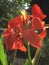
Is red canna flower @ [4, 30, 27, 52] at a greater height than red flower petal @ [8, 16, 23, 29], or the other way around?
red flower petal @ [8, 16, 23, 29]

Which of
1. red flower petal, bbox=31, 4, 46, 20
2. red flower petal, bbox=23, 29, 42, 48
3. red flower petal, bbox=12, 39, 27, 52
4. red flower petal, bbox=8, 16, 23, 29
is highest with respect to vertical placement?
red flower petal, bbox=31, 4, 46, 20

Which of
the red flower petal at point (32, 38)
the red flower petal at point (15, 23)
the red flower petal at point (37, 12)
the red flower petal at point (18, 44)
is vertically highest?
the red flower petal at point (37, 12)

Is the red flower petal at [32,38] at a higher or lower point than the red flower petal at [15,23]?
lower

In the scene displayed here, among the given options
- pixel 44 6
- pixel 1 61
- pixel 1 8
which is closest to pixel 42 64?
pixel 1 61

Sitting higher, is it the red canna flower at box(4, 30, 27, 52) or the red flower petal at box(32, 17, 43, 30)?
the red flower petal at box(32, 17, 43, 30)

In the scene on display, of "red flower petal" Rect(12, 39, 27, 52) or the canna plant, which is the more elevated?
the canna plant

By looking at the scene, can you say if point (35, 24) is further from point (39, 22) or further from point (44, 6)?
point (44, 6)

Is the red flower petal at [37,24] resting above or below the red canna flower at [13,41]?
above

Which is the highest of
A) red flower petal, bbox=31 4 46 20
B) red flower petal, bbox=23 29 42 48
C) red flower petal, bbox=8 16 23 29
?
red flower petal, bbox=31 4 46 20
